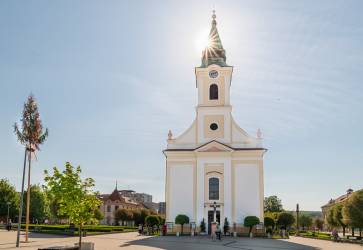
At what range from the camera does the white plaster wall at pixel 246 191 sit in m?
44.5

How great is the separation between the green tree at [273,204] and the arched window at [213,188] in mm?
63822

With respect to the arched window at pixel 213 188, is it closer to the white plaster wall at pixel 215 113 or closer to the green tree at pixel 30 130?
the white plaster wall at pixel 215 113

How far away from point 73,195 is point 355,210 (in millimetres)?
29899

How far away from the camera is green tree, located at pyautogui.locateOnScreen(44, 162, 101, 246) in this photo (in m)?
19.8

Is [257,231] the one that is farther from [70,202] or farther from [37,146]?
[70,202]

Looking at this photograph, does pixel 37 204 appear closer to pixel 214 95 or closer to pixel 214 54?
pixel 214 95

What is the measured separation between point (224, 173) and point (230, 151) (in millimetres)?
2505

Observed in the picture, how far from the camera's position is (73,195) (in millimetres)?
19812

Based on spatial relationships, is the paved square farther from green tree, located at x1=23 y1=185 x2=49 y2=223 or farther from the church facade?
green tree, located at x1=23 y1=185 x2=49 y2=223

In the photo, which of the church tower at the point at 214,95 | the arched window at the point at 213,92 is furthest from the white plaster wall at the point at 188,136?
the arched window at the point at 213,92

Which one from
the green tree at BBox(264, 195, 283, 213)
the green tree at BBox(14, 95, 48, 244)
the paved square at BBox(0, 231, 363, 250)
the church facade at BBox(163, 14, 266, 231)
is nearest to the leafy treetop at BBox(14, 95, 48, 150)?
the green tree at BBox(14, 95, 48, 244)

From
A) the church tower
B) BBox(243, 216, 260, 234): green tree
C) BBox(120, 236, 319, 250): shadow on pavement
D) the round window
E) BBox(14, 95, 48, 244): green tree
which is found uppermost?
the church tower

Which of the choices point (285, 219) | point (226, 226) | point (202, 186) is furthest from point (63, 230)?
point (285, 219)

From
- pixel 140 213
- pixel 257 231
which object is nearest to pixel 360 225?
pixel 257 231
